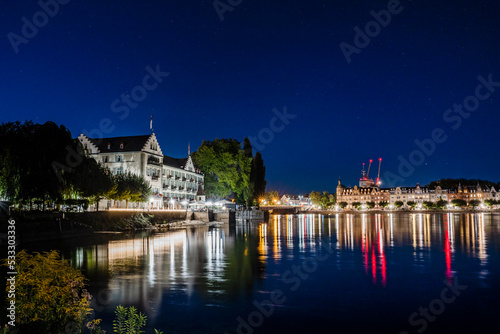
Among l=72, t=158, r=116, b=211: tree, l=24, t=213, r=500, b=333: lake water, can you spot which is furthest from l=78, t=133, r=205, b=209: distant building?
l=24, t=213, r=500, b=333: lake water

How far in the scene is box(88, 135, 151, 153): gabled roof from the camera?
90525 millimetres

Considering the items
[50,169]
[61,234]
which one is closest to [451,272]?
[61,234]

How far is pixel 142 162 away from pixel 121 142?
730cm

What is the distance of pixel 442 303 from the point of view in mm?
19266

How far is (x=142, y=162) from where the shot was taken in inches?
3536

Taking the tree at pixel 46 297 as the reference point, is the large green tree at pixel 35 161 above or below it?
above

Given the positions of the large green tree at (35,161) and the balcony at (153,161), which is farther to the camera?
the balcony at (153,161)

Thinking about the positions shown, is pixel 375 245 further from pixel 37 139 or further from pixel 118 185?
pixel 118 185

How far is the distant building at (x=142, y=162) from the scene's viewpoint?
89812mm

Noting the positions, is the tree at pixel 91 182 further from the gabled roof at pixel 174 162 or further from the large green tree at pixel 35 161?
the gabled roof at pixel 174 162

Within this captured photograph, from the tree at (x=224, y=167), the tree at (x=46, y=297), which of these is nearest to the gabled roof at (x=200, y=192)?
the tree at (x=224, y=167)

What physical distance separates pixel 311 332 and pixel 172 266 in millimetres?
16039

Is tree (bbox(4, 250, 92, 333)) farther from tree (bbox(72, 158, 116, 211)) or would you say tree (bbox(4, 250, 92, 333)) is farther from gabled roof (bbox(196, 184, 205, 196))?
gabled roof (bbox(196, 184, 205, 196))

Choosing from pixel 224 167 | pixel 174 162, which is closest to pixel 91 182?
pixel 174 162
